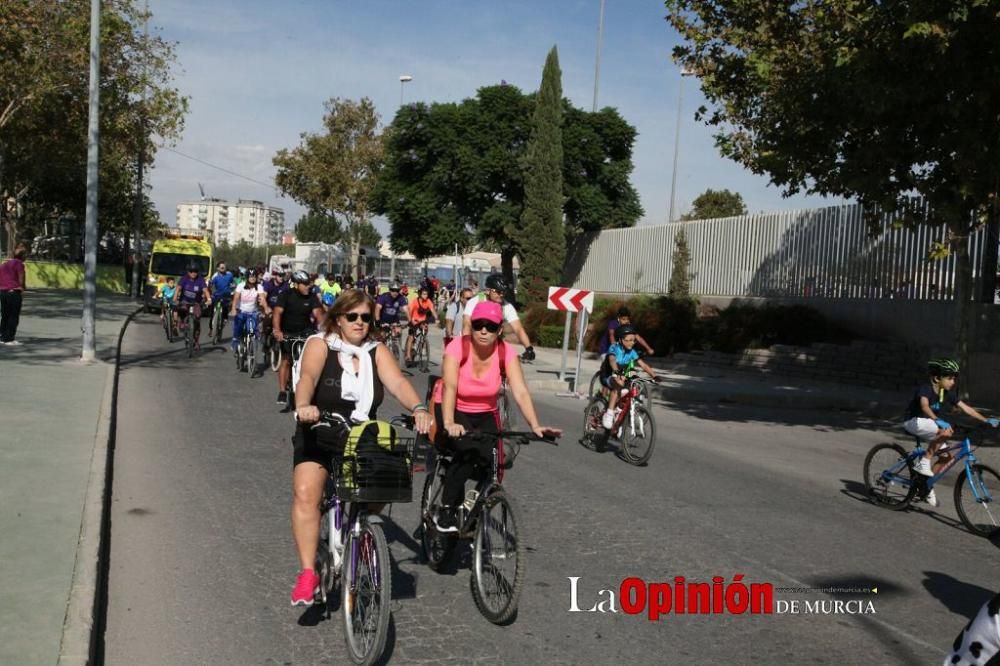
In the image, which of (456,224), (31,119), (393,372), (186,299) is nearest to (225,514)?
(393,372)

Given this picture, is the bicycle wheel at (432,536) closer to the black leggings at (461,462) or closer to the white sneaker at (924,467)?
the black leggings at (461,462)

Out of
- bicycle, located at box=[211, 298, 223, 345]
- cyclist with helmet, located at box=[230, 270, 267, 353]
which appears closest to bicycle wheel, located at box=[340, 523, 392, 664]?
cyclist with helmet, located at box=[230, 270, 267, 353]

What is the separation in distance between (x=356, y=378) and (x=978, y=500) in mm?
5836

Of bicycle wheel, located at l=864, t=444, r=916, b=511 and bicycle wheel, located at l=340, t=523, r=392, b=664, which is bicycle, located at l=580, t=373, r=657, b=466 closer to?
bicycle wheel, located at l=864, t=444, r=916, b=511

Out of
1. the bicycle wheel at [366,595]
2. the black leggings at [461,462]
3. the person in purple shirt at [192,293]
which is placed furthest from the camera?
the person in purple shirt at [192,293]

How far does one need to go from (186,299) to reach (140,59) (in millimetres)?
10884

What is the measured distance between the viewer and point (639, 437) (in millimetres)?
11234

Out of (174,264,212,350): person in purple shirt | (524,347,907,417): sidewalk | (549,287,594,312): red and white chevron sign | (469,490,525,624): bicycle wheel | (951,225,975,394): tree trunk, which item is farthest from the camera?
(174,264,212,350): person in purple shirt

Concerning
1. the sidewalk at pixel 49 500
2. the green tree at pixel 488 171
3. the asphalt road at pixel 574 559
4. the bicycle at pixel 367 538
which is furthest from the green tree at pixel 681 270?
the bicycle at pixel 367 538

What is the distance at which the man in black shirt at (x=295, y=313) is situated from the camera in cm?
1413

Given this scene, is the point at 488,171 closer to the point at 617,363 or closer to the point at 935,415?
the point at 617,363

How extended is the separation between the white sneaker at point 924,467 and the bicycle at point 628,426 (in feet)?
9.13

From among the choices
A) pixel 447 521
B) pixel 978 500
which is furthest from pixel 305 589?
pixel 978 500

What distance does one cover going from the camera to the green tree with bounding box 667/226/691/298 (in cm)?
3106
